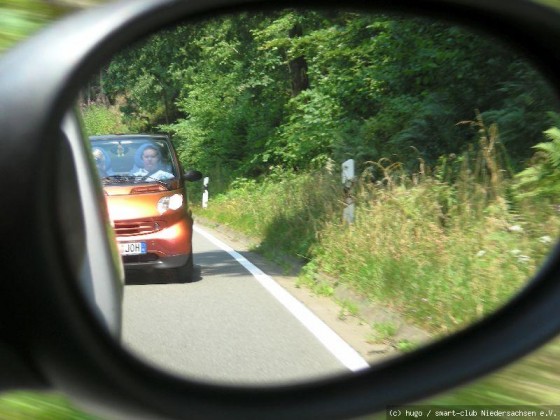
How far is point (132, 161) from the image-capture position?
1.37 m

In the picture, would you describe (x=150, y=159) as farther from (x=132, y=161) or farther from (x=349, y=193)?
(x=349, y=193)

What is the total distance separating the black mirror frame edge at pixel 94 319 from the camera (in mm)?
961

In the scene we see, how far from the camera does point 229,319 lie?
1.57 meters

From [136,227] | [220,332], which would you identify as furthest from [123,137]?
[220,332]

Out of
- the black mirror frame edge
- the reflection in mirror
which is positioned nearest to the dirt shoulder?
the reflection in mirror

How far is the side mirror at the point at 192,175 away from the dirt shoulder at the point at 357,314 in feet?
0.28

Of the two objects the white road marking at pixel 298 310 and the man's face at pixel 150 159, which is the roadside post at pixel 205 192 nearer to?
the white road marking at pixel 298 310

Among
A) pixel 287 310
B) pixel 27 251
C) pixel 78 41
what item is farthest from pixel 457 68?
pixel 27 251

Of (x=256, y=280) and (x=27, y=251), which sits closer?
(x=27, y=251)

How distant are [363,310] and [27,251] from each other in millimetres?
1500

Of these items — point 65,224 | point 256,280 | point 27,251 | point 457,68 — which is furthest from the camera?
point 457,68

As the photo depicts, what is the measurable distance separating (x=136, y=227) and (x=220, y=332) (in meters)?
0.30

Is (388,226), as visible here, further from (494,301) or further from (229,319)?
(229,319)

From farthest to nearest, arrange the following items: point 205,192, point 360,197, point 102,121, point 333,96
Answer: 1. point 333,96
2. point 360,197
3. point 205,192
4. point 102,121
